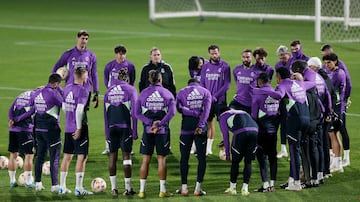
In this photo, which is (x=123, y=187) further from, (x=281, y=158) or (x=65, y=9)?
(x=65, y=9)

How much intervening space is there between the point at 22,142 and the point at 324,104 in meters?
5.53

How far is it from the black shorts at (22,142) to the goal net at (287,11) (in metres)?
20.1

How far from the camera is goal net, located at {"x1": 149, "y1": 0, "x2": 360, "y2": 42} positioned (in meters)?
36.1

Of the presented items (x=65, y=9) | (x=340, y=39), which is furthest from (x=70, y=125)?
(x=65, y=9)

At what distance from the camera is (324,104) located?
17422mm

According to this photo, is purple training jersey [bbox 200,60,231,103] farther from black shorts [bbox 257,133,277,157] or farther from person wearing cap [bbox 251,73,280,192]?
black shorts [bbox 257,133,277,157]

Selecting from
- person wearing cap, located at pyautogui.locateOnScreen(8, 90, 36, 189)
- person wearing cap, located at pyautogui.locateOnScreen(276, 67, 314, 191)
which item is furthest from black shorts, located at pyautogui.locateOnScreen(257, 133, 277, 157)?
Result: person wearing cap, located at pyautogui.locateOnScreen(8, 90, 36, 189)

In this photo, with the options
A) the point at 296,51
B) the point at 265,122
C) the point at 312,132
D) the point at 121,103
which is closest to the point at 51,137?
the point at 121,103

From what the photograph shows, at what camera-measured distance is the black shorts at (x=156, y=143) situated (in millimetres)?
16234

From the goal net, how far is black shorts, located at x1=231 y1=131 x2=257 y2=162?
64.8ft

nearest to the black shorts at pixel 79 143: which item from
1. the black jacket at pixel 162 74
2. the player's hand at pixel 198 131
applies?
the player's hand at pixel 198 131

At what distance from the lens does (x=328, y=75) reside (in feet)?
59.5

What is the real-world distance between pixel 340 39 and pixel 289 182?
2081 centimetres

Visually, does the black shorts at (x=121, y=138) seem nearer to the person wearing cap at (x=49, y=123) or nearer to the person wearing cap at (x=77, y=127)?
the person wearing cap at (x=77, y=127)
